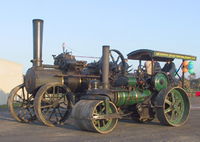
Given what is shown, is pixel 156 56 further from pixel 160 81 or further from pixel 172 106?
pixel 172 106

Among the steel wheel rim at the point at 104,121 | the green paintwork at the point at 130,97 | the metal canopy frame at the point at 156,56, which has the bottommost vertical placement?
the steel wheel rim at the point at 104,121

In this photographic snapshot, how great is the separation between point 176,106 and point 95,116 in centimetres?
298

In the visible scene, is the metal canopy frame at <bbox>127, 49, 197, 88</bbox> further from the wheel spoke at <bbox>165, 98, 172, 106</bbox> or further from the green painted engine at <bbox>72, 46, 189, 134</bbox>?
the wheel spoke at <bbox>165, 98, 172, 106</bbox>

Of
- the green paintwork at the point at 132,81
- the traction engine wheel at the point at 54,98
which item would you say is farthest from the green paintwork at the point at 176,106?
the traction engine wheel at the point at 54,98

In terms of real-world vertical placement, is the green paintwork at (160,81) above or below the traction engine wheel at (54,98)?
above

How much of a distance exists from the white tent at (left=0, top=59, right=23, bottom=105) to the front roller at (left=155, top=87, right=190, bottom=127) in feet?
50.9

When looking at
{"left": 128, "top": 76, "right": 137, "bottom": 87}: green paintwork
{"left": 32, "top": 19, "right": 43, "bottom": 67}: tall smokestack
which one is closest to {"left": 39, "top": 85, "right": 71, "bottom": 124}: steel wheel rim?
{"left": 32, "top": 19, "right": 43, "bottom": 67}: tall smokestack

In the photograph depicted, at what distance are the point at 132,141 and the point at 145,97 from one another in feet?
9.84

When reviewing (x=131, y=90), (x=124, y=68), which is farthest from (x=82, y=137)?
(x=124, y=68)

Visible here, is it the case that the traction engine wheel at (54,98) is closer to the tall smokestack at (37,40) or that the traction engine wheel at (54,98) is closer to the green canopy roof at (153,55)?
the tall smokestack at (37,40)

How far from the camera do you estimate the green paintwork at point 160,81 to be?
972 cm

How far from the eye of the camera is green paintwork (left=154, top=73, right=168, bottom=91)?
972cm

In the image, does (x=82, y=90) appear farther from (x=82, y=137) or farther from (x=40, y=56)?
(x=82, y=137)

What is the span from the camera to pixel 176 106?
9680 mm
